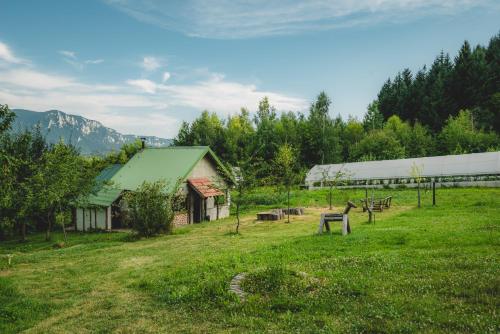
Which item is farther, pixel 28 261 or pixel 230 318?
Answer: pixel 28 261

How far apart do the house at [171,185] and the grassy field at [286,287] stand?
13.9 meters

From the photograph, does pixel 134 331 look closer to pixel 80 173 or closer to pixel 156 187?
pixel 156 187

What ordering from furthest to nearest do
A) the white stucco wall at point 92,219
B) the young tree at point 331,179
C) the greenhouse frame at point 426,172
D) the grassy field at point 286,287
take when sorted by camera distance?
the greenhouse frame at point 426,172 < the young tree at point 331,179 < the white stucco wall at point 92,219 < the grassy field at point 286,287

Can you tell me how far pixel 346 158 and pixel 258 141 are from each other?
1906 centimetres

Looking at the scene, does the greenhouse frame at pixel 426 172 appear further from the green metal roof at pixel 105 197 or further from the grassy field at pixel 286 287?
the grassy field at pixel 286 287

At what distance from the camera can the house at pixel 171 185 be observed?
3097 cm

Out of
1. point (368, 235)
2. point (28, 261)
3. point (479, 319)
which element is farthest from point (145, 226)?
point (479, 319)

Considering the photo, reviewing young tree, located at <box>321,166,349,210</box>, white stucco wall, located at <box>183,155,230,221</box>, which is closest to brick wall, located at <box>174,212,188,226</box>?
white stucco wall, located at <box>183,155,230,221</box>

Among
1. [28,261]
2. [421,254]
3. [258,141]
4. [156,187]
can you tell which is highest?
[258,141]

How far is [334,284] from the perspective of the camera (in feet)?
31.1

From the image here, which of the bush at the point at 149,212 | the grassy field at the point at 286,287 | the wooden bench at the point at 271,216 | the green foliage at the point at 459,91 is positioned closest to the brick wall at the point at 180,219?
the bush at the point at 149,212

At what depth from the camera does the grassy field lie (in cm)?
769

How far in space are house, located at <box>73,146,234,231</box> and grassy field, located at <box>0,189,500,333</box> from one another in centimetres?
1389

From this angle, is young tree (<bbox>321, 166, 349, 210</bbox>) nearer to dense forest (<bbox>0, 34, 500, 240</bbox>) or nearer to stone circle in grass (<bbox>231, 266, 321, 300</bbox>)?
dense forest (<bbox>0, 34, 500, 240</bbox>)
